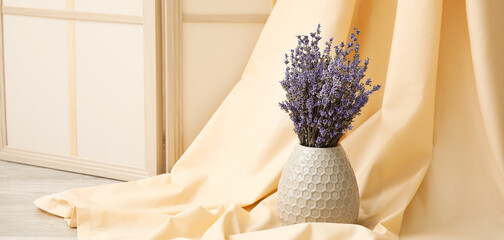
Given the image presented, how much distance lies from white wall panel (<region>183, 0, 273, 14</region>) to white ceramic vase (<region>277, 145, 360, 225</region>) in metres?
0.65

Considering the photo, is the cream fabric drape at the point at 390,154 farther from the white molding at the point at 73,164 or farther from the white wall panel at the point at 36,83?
the white wall panel at the point at 36,83

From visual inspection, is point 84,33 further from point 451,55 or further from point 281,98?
point 451,55

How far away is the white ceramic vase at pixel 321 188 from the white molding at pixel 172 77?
63 cm


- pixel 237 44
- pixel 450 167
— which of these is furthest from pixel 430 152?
pixel 237 44

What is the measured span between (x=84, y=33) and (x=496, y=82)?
126cm

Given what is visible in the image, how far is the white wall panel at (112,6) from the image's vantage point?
223 cm

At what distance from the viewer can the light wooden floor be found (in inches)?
72.2

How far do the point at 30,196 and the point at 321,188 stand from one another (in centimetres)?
92

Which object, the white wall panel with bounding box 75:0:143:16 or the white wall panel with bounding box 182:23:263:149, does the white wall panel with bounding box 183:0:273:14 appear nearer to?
the white wall panel with bounding box 182:23:263:149

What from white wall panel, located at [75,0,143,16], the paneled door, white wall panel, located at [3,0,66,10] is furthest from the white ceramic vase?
white wall panel, located at [3,0,66,10]

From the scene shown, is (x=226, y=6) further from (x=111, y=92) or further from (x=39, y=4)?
(x=39, y=4)

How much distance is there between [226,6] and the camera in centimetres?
222

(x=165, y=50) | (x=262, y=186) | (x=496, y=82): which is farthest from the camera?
(x=165, y=50)

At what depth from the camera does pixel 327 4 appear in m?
1.98
